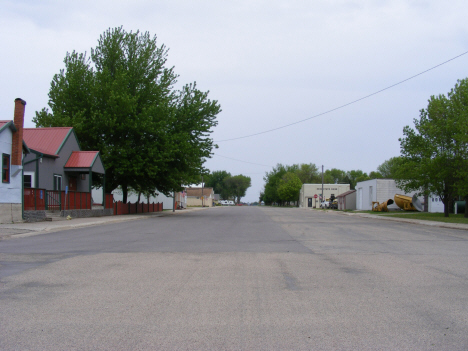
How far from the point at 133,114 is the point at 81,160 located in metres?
6.30

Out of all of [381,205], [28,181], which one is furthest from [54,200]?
[381,205]

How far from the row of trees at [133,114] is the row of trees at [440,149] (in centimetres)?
1719

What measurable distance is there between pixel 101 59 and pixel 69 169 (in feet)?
40.4

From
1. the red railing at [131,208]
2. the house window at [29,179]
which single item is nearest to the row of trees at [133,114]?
the red railing at [131,208]

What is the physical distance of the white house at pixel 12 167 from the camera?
21.8 meters

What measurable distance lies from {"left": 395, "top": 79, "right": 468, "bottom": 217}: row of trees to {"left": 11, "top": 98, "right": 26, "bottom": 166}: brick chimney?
86.4ft

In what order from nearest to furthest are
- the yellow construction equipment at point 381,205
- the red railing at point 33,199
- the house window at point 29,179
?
the red railing at point 33,199 → the house window at point 29,179 → the yellow construction equipment at point 381,205

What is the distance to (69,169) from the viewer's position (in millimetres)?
Answer: 31516

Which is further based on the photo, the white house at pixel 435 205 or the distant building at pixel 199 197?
the distant building at pixel 199 197

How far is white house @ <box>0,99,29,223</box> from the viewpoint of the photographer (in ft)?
71.5

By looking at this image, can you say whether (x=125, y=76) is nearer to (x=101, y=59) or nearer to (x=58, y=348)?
(x=101, y=59)

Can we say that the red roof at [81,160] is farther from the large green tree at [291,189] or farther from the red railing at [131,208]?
the large green tree at [291,189]

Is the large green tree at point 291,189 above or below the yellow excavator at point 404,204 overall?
above

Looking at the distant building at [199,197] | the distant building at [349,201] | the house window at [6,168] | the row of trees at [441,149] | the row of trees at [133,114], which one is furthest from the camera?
the distant building at [199,197]
